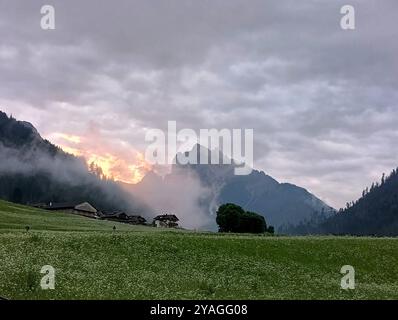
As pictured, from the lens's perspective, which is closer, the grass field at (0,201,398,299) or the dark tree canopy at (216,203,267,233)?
the grass field at (0,201,398,299)

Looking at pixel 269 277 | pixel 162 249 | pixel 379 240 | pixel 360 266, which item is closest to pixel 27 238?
pixel 162 249

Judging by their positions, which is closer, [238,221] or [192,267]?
[192,267]

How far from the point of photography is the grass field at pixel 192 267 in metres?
31.1

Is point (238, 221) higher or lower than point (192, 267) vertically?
higher

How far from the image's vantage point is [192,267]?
41312 millimetres

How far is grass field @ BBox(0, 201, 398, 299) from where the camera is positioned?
102 ft

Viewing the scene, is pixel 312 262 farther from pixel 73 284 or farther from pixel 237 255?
pixel 73 284

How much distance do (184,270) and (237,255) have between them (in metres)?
7.77

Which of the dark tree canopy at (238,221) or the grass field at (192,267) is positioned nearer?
the grass field at (192,267)

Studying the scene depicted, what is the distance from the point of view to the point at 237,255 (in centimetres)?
4619
